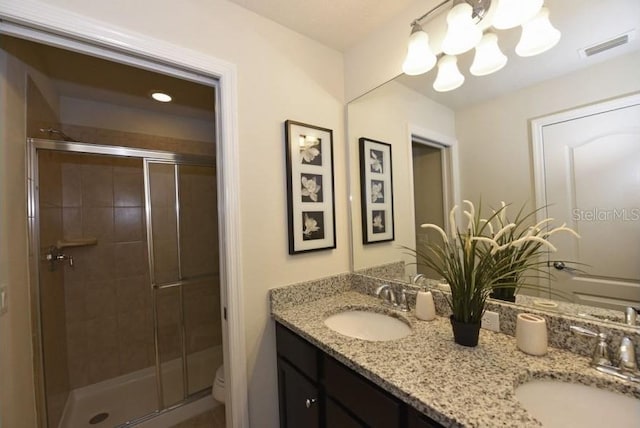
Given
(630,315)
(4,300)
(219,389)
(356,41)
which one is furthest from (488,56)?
(219,389)

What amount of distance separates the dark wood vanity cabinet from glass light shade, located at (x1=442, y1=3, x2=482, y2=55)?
4.30 ft

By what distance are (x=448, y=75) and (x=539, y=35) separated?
328mm

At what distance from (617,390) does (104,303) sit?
301 centimetres

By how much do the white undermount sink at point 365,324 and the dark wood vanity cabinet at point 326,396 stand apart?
22 cm

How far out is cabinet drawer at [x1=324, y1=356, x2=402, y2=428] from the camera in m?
0.73

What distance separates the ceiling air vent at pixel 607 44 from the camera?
0.76 meters

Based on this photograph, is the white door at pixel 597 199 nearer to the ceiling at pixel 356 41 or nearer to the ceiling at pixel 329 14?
the ceiling at pixel 356 41

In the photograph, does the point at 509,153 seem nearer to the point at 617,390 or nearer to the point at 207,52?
the point at 617,390

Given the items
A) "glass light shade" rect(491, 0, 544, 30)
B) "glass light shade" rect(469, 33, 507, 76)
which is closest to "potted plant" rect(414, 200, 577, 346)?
"glass light shade" rect(469, 33, 507, 76)

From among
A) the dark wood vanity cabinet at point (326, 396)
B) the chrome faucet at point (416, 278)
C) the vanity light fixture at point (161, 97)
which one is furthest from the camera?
the vanity light fixture at point (161, 97)

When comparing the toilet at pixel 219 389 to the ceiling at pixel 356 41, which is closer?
the ceiling at pixel 356 41

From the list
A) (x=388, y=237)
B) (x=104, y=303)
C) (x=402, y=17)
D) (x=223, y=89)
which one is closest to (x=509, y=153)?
(x=388, y=237)

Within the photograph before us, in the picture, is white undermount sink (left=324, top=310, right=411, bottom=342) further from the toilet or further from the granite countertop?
the toilet

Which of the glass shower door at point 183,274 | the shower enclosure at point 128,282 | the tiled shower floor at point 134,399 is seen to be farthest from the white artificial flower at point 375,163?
the tiled shower floor at point 134,399
